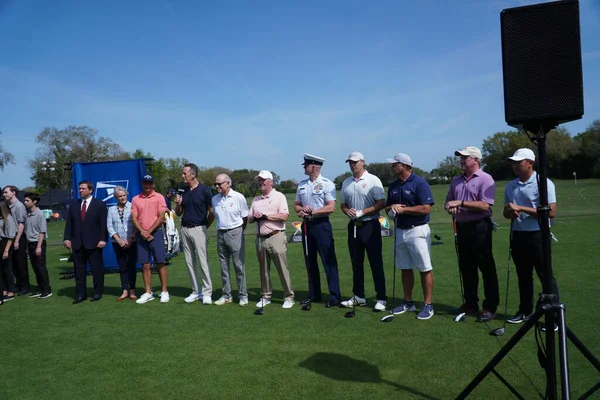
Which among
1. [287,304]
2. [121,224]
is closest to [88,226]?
[121,224]

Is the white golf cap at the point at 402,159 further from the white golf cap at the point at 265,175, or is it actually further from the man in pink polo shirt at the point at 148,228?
the man in pink polo shirt at the point at 148,228

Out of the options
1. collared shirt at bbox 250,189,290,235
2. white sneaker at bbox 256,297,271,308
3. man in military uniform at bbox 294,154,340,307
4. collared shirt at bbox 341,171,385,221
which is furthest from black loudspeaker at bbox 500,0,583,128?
white sneaker at bbox 256,297,271,308

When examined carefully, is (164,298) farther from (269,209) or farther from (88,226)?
(269,209)

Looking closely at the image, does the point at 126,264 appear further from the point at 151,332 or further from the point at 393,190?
the point at 393,190

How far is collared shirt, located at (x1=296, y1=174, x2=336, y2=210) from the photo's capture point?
6996mm

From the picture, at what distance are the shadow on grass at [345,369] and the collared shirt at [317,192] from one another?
8.85ft

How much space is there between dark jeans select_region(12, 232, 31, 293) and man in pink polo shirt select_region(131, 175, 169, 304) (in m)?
2.81

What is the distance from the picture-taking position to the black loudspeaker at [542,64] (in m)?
3.16

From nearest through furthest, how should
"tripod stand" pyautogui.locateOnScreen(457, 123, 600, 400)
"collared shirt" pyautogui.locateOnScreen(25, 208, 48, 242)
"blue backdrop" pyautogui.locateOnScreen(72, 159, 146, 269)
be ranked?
"tripod stand" pyautogui.locateOnScreen(457, 123, 600, 400), "collared shirt" pyautogui.locateOnScreen(25, 208, 48, 242), "blue backdrop" pyautogui.locateOnScreen(72, 159, 146, 269)

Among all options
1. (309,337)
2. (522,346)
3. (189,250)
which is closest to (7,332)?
(189,250)

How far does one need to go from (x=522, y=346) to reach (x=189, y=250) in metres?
5.19

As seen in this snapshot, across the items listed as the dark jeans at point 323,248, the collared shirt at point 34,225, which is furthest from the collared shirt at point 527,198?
the collared shirt at point 34,225

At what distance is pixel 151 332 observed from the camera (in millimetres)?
6039

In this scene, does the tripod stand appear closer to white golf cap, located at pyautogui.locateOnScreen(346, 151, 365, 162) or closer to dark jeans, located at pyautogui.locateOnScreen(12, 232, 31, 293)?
white golf cap, located at pyautogui.locateOnScreen(346, 151, 365, 162)
